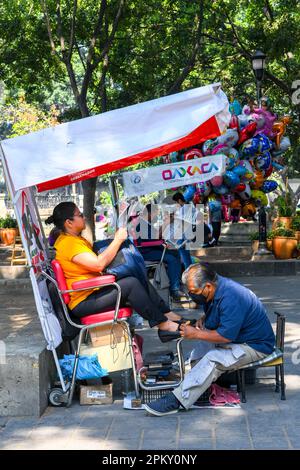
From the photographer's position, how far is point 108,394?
5.93 metres

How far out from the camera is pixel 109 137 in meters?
5.73

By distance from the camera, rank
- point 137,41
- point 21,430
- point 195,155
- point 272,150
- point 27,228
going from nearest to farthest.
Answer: point 21,430, point 27,228, point 195,155, point 272,150, point 137,41

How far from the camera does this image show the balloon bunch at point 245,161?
436 inches

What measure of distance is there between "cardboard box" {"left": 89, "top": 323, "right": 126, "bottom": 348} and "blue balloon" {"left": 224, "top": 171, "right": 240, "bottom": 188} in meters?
5.37

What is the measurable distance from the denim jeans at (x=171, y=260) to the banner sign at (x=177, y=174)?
395 centimetres

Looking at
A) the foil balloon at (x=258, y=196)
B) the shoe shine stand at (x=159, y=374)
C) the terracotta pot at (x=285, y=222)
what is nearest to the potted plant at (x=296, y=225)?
the terracotta pot at (x=285, y=222)

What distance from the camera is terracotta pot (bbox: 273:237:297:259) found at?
1459cm

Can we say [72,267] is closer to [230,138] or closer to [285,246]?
[230,138]

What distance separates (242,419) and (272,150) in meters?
7.14

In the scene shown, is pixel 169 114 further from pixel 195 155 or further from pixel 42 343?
pixel 195 155

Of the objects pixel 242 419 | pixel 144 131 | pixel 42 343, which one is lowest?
pixel 242 419

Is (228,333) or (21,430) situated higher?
(228,333)

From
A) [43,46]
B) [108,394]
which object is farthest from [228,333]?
[43,46]

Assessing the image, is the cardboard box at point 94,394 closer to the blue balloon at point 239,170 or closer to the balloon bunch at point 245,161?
the balloon bunch at point 245,161
